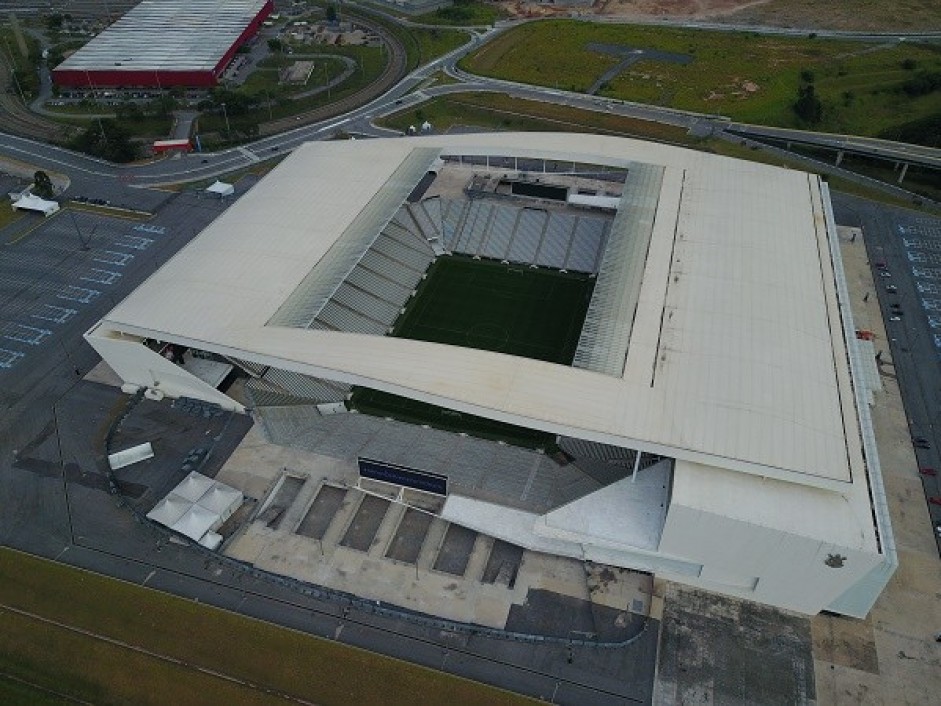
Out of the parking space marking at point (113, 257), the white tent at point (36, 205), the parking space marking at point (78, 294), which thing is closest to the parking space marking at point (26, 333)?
the parking space marking at point (78, 294)

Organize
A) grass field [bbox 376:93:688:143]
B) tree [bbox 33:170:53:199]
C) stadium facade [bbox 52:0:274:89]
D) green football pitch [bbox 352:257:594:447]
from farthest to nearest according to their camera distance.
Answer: stadium facade [bbox 52:0:274:89] → grass field [bbox 376:93:688:143] → tree [bbox 33:170:53:199] → green football pitch [bbox 352:257:594:447]

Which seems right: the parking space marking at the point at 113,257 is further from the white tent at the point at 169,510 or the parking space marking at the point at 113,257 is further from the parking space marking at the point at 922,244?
the parking space marking at the point at 922,244

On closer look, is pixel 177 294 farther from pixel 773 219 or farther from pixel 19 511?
pixel 773 219

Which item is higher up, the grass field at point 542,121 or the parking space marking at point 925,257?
the grass field at point 542,121

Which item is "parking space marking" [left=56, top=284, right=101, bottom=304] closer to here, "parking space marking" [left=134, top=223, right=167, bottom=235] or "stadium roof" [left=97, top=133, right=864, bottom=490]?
"parking space marking" [left=134, top=223, right=167, bottom=235]

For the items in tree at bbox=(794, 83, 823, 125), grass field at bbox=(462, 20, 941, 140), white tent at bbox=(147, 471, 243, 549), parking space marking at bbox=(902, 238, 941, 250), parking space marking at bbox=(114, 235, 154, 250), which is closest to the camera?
white tent at bbox=(147, 471, 243, 549)

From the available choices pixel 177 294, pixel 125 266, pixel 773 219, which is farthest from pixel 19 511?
pixel 773 219

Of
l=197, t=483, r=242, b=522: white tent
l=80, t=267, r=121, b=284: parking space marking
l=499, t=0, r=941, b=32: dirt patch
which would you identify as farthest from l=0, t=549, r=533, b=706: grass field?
l=499, t=0, r=941, b=32: dirt patch
